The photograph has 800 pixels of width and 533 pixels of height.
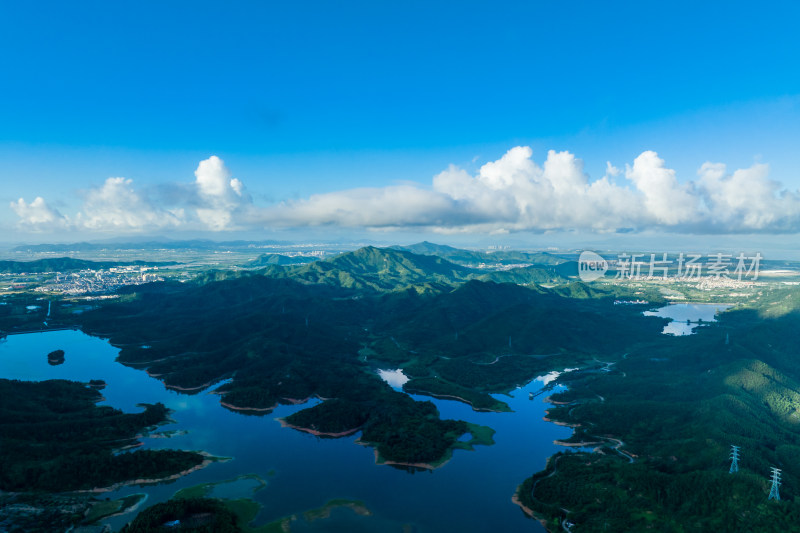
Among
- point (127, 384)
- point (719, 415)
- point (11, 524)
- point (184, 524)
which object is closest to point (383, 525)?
point (184, 524)

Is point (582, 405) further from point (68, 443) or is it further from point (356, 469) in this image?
point (68, 443)

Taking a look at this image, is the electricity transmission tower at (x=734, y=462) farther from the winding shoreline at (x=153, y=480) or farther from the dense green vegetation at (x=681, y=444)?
the winding shoreline at (x=153, y=480)

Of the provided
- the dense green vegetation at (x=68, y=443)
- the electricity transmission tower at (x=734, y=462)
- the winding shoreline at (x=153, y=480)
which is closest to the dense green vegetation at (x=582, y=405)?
the dense green vegetation at (x=68, y=443)

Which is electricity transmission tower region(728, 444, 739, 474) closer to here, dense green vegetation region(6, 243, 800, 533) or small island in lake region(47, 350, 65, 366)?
dense green vegetation region(6, 243, 800, 533)

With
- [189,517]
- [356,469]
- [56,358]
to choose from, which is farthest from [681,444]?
[56,358]

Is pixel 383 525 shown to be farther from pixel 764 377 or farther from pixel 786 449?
pixel 764 377
